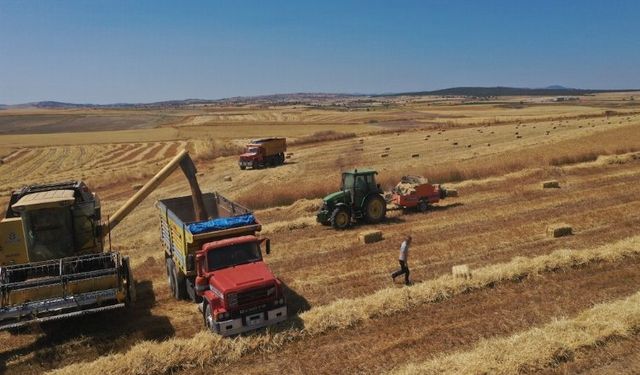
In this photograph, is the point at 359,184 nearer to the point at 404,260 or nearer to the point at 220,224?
the point at 404,260

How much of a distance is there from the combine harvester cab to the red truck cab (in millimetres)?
2051

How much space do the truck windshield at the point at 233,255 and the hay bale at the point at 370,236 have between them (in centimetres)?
687

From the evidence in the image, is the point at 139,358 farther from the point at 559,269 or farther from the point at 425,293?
the point at 559,269

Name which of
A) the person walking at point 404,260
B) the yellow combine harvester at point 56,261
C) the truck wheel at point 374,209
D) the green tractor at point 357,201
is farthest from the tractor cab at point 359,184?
the yellow combine harvester at point 56,261

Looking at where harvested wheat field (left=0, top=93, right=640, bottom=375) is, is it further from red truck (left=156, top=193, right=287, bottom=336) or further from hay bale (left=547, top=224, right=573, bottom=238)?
red truck (left=156, top=193, right=287, bottom=336)

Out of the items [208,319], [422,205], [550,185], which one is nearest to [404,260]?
[208,319]

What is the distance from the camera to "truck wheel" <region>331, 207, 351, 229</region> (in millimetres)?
20594

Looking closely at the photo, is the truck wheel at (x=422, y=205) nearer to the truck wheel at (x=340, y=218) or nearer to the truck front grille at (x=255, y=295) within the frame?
the truck wheel at (x=340, y=218)

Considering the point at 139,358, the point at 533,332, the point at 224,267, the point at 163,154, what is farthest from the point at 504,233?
the point at 163,154

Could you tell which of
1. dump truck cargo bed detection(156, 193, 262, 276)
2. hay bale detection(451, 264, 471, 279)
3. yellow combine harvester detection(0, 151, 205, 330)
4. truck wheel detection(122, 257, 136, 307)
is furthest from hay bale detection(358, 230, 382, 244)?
truck wheel detection(122, 257, 136, 307)

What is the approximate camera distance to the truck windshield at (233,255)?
39.7 ft

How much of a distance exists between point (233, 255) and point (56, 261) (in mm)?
4370

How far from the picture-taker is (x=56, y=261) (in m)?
12.4

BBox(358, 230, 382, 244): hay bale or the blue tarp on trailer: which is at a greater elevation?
the blue tarp on trailer
